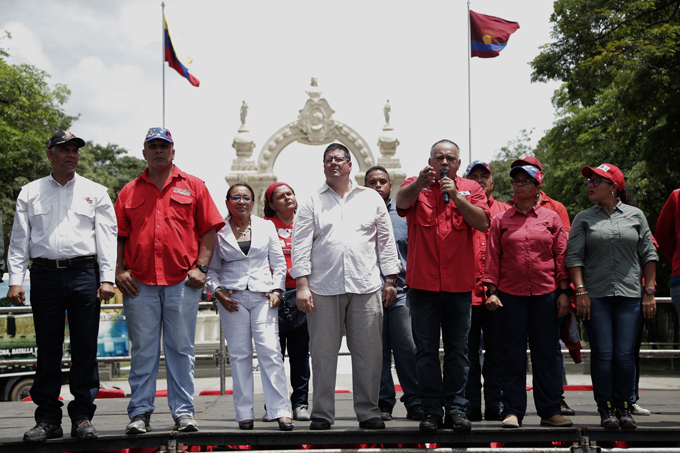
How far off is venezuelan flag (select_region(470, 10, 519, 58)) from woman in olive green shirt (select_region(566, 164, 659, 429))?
41.8 ft

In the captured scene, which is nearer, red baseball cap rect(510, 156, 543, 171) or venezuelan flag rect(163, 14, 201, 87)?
red baseball cap rect(510, 156, 543, 171)

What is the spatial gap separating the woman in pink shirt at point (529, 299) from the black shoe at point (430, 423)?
60 cm

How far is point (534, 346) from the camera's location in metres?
4.99

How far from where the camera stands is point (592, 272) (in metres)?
4.94

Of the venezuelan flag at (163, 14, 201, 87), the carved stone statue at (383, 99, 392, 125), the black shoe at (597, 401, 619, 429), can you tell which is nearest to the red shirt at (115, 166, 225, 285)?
the black shoe at (597, 401, 619, 429)

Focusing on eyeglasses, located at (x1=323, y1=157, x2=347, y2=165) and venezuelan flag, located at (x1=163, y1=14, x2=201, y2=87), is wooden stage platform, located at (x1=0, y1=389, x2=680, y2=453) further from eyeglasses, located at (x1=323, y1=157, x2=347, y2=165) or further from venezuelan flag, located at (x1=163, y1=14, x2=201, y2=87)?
venezuelan flag, located at (x1=163, y1=14, x2=201, y2=87)

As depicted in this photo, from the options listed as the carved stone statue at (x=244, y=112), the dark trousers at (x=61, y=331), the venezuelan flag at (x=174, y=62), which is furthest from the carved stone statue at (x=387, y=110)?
the dark trousers at (x=61, y=331)

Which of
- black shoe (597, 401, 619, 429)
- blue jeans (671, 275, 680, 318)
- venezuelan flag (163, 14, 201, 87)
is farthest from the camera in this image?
venezuelan flag (163, 14, 201, 87)

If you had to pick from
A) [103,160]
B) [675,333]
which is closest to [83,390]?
[675,333]

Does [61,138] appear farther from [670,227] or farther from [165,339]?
[670,227]

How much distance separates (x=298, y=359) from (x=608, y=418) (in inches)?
105

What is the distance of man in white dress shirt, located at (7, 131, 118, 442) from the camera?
4547 millimetres

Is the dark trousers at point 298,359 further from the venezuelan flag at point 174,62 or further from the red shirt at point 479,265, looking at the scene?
the venezuelan flag at point 174,62

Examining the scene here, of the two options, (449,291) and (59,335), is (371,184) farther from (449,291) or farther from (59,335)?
(59,335)
